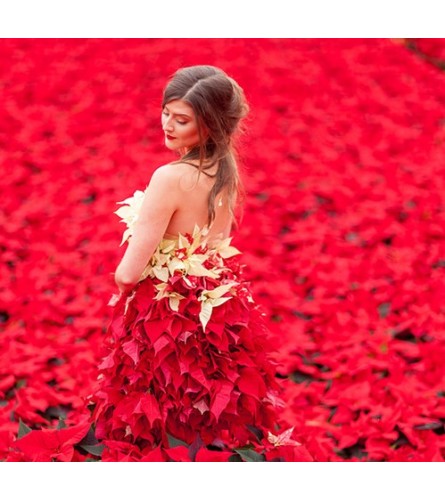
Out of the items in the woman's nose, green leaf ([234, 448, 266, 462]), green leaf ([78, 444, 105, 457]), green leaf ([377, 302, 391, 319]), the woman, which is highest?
the woman's nose

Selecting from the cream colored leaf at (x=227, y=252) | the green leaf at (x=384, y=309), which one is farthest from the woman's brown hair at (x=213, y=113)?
the green leaf at (x=384, y=309)

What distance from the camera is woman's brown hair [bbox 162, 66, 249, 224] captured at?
4.92 feet

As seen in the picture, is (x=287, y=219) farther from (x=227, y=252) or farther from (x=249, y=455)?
(x=249, y=455)

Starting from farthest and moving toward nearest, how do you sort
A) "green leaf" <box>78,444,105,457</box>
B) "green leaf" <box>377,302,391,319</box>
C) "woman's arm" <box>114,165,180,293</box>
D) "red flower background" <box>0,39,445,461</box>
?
"green leaf" <box>377,302,391,319</box> → "red flower background" <box>0,39,445,461</box> → "green leaf" <box>78,444,105,457</box> → "woman's arm" <box>114,165,180,293</box>

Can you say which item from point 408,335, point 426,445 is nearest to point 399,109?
point 408,335

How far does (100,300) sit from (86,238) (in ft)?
1.56

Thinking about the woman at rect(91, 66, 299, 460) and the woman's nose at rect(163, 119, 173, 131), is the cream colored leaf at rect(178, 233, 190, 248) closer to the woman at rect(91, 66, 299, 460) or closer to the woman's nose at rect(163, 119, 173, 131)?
the woman at rect(91, 66, 299, 460)

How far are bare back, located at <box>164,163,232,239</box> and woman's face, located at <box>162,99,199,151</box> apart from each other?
0.06 meters

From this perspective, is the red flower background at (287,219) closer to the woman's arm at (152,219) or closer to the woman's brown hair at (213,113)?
the woman's arm at (152,219)

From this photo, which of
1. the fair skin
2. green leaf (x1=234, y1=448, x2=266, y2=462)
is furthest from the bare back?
green leaf (x1=234, y1=448, x2=266, y2=462)

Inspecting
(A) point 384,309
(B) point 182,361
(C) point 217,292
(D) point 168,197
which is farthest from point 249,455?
(A) point 384,309

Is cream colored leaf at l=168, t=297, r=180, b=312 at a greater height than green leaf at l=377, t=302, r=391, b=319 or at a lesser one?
greater

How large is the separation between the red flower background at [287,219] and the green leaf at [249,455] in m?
0.08

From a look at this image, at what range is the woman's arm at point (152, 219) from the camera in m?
1.50
